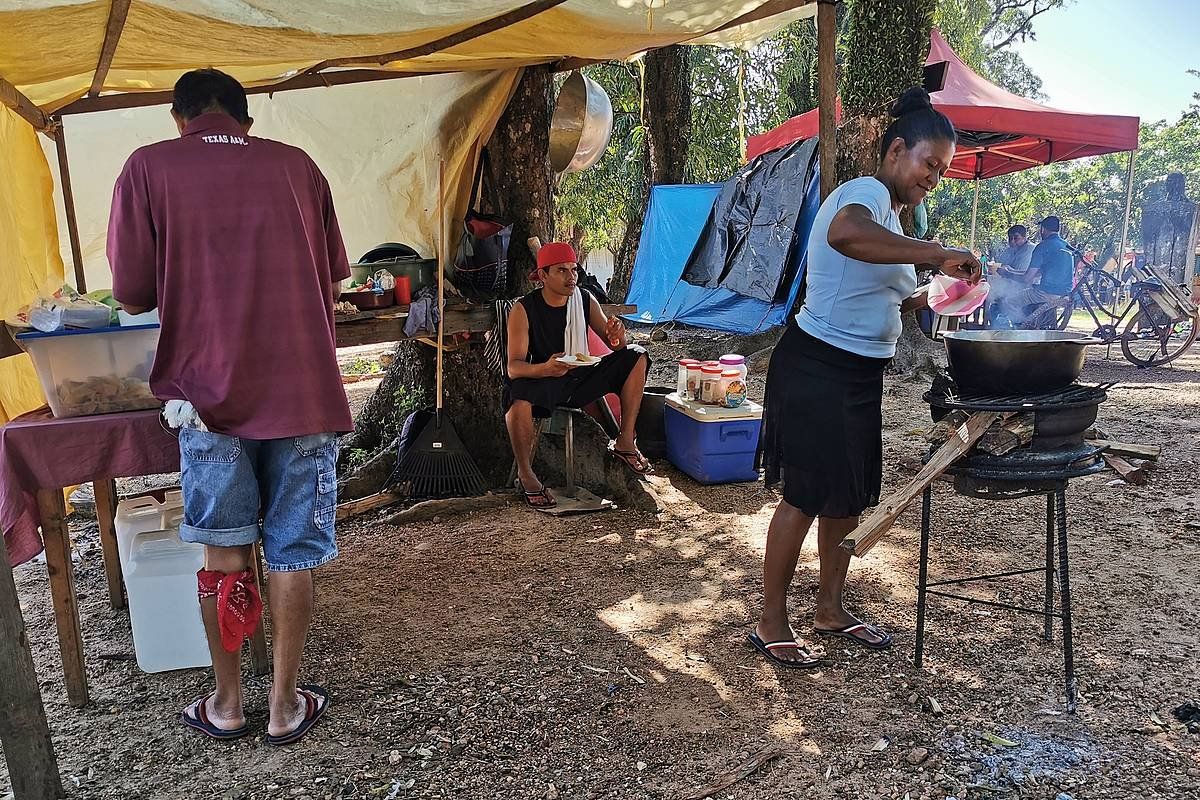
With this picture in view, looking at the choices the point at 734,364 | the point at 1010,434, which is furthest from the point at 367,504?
the point at 1010,434

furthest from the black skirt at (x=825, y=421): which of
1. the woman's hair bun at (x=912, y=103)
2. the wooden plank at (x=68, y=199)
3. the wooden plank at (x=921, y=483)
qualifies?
the wooden plank at (x=68, y=199)

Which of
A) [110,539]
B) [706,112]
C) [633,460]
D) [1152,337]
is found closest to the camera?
[110,539]


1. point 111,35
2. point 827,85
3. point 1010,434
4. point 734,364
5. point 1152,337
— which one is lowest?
point 1152,337

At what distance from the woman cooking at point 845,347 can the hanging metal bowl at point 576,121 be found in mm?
2543

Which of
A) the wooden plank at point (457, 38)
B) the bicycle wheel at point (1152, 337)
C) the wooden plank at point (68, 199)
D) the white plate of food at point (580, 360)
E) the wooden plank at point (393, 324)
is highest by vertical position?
the wooden plank at point (457, 38)

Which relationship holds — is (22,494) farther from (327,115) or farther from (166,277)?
(327,115)

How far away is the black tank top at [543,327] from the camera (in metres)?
4.47

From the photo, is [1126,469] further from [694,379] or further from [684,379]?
[684,379]

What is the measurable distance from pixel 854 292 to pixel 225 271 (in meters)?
1.85

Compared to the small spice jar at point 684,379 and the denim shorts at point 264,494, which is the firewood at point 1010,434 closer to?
the denim shorts at point 264,494

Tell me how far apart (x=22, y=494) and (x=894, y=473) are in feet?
15.0

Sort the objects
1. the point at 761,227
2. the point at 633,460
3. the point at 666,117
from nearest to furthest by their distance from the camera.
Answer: the point at 633,460 < the point at 761,227 < the point at 666,117

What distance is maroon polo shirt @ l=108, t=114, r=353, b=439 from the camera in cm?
211

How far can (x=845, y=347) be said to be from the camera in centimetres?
250
